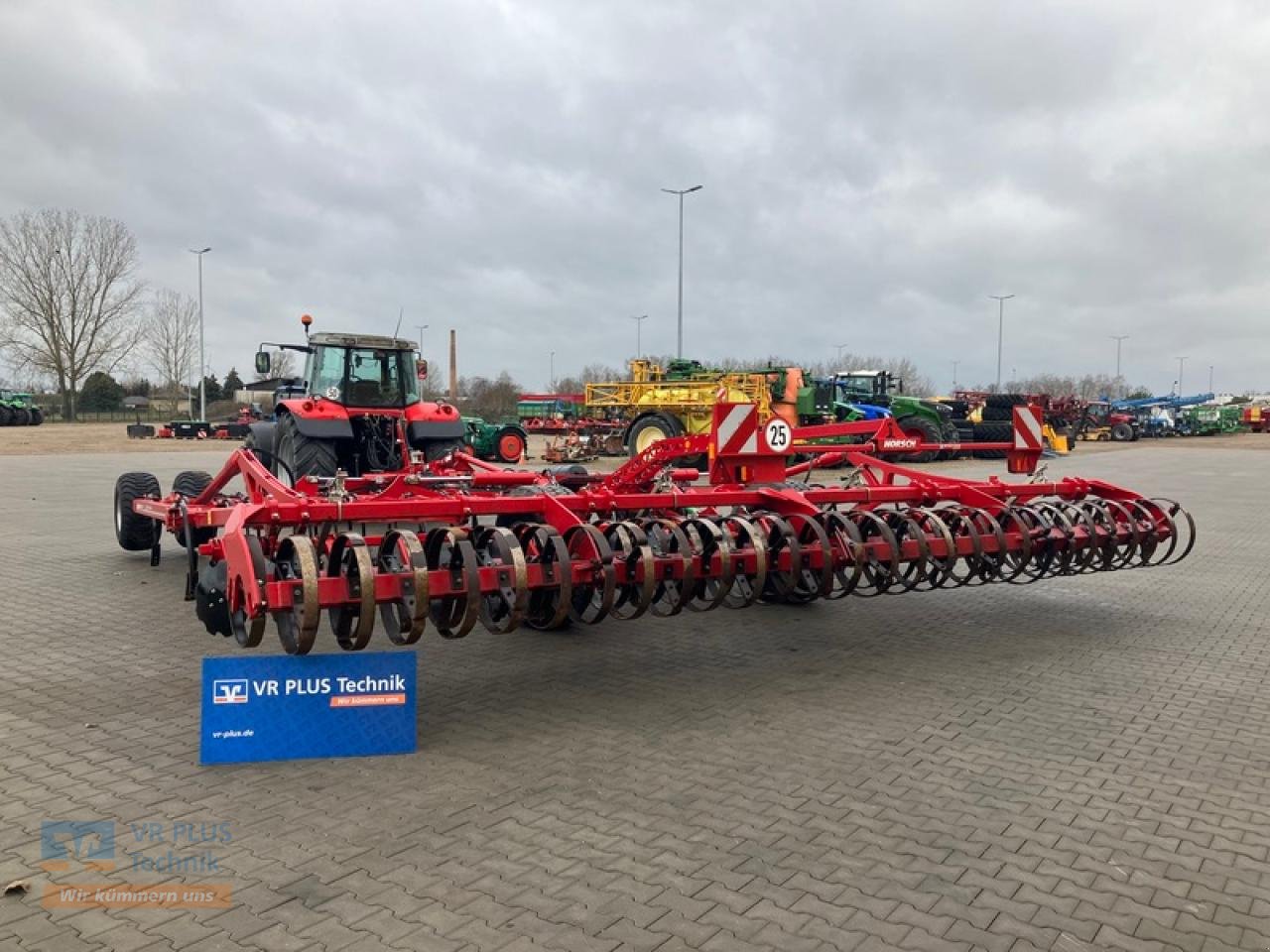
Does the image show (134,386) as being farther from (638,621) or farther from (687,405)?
(638,621)

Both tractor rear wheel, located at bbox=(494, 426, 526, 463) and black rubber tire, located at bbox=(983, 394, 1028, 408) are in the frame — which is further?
black rubber tire, located at bbox=(983, 394, 1028, 408)

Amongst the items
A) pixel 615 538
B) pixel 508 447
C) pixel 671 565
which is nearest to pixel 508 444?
pixel 508 447

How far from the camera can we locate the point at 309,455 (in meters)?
8.91

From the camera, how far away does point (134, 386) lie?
2923 inches

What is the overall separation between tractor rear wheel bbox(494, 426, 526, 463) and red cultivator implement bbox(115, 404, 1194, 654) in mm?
16363

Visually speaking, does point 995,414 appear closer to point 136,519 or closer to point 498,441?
point 498,441

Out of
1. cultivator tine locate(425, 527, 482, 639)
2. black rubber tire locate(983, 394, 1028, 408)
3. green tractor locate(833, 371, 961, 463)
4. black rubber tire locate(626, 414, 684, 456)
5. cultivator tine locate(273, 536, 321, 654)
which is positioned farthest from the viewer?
black rubber tire locate(983, 394, 1028, 408)

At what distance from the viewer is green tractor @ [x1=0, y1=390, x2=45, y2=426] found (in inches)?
1762

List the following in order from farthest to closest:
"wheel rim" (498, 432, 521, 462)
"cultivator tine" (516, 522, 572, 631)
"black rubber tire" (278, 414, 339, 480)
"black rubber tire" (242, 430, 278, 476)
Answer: "wheel rim" (498, 432, 521, 462) → "black rubber tire" (242, 430, 278, 476) → "black rubber tire" (278, 414, 339, 480) → "cultivator tine" (516, 522, 572, 631)

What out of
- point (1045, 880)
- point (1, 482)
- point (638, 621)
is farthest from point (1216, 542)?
point (1, 482)

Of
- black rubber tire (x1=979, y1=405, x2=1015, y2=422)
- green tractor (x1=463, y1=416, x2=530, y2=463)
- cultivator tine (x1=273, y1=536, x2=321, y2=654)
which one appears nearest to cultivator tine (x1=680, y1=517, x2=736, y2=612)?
cultivator tine (x1=273, y1=536, x2=321, y2=654)

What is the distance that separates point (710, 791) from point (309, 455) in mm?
6178

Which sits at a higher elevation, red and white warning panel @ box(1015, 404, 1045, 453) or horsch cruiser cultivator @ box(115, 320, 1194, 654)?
red and white warning panel @ box(1015, 404, 1045, 453)

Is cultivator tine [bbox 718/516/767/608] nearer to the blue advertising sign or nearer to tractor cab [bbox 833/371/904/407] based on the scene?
the blue advertising sign
